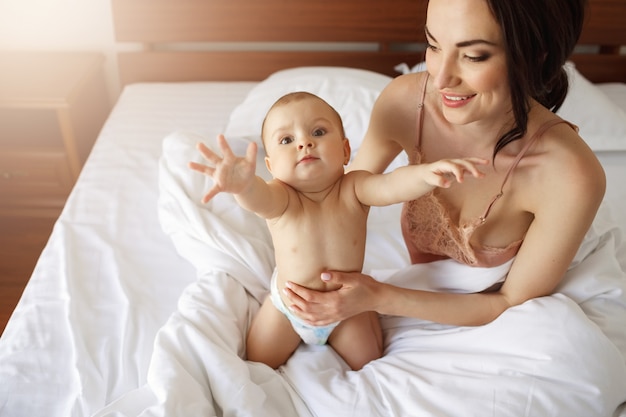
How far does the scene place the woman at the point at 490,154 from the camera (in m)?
0.90

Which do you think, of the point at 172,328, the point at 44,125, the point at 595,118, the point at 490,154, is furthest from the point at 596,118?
the point at 44,125

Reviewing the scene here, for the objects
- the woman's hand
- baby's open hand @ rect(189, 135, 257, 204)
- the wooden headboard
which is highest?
the wooden headboard

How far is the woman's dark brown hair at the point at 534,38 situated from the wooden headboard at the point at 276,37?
55.2 inches

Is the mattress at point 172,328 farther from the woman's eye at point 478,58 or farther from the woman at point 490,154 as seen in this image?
the woman's eye at point 478,58

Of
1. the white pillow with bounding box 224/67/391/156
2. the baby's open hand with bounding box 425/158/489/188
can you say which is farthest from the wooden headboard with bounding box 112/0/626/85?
the baby's open hand with bounding box 425/158/489/188

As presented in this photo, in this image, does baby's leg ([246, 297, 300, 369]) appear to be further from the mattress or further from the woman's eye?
the woman's eye

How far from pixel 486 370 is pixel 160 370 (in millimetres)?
576

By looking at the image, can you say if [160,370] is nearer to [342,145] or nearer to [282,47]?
[342,145]

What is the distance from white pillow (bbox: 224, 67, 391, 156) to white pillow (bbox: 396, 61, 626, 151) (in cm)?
21

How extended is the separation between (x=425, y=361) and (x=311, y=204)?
1.19ft

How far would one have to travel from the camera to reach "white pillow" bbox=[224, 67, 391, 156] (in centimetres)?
187

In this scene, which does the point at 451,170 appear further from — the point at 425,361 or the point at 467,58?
the point at 425,361

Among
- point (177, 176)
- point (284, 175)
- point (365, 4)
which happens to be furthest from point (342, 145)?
point (365, 4)

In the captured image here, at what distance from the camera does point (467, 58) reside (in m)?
0.93
